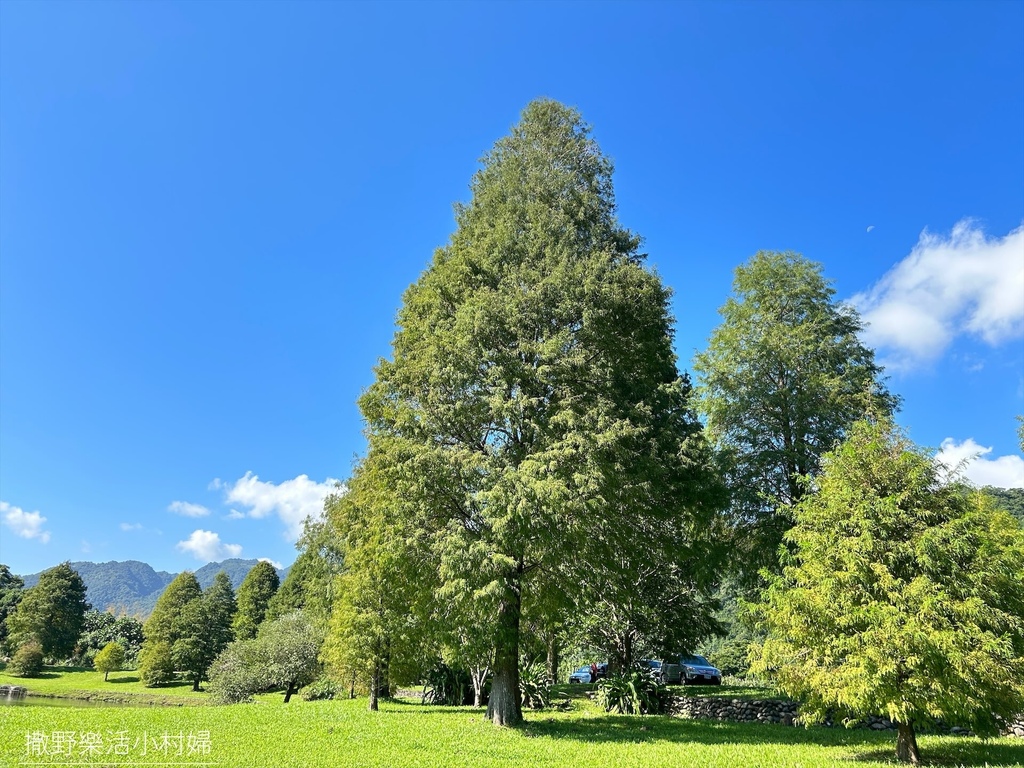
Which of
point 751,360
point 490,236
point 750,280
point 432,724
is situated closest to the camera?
point 432,724

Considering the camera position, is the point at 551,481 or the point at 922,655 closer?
the point at 922,655

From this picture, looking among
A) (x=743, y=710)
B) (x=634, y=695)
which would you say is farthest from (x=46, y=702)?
(x=743, y=710)

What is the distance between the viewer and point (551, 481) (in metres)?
12.4

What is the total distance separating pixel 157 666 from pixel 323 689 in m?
29.9

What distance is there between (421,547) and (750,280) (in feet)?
51.6

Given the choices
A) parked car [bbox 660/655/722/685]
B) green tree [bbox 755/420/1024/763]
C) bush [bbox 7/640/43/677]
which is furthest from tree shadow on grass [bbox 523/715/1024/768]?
bush [bbox 7/640/43/677]

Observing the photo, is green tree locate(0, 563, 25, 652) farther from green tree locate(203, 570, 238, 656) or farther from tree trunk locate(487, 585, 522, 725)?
tree trunk locate(487, 585, 522, 725)

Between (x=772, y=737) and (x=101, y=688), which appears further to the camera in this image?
(x=101, y=688)

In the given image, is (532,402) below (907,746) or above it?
above

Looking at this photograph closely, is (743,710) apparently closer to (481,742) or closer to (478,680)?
(478,680)

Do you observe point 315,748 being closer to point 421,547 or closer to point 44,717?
point 421,547

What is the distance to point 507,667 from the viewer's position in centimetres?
1392

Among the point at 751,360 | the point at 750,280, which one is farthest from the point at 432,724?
the point at 750,280

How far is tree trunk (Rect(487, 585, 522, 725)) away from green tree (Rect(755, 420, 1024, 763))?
17.7 feet
